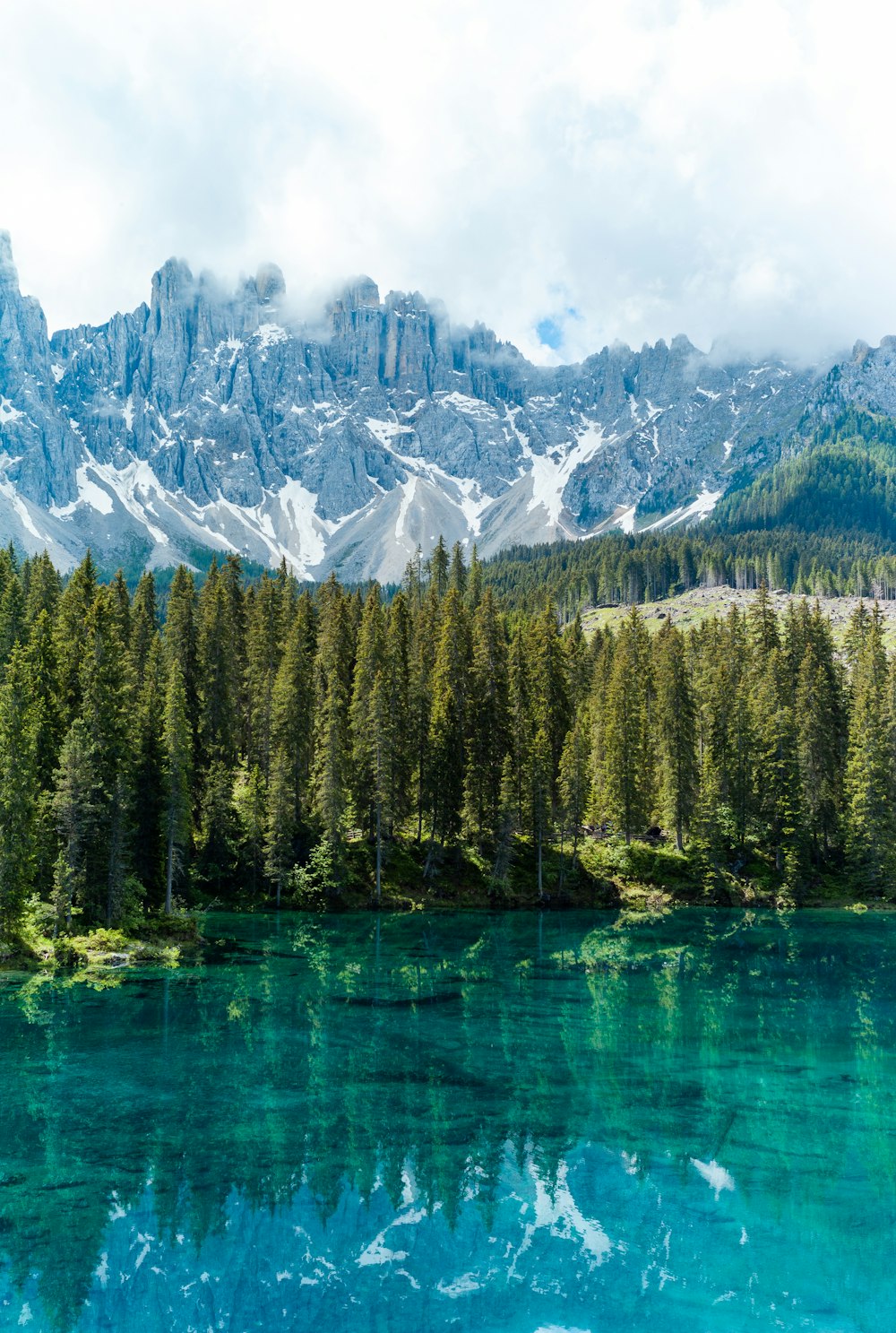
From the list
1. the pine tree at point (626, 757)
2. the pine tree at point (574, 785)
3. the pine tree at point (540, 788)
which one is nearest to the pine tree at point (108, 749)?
the pine tree at point (540, 788)

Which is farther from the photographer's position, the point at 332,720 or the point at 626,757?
the point at 626,757

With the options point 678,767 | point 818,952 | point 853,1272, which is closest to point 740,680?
point 678,767

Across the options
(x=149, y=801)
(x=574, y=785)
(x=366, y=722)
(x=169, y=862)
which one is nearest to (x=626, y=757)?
(x=574, y=785)

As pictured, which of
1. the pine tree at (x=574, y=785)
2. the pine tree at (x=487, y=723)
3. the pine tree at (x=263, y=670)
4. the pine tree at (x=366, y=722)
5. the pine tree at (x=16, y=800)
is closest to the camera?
the pine tree at (x=16, y=800)

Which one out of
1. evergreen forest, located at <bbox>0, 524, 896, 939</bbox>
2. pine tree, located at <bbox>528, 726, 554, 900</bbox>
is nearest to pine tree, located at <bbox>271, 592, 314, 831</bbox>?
evergreen forest, located at <bbox>0, 524, 896, 939</bbox>

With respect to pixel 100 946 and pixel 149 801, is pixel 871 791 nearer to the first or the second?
pixel 149 801

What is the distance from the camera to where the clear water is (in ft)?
55.6

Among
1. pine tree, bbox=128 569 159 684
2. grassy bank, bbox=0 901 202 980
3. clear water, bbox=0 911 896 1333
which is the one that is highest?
pine tree, bbox=128 569 159 684

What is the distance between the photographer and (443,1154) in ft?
75.4

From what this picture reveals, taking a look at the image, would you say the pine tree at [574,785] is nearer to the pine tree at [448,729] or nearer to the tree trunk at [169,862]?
the pine tree at [448,729]

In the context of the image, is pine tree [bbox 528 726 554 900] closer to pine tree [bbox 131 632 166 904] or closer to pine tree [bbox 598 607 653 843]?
pine tree [bbox 598 607 653 843]

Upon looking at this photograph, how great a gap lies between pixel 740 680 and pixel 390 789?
3572cm

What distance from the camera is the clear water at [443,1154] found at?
1695 cm

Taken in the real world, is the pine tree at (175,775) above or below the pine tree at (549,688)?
below
